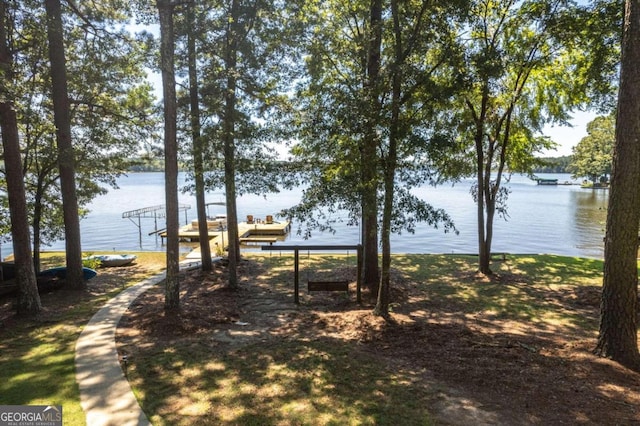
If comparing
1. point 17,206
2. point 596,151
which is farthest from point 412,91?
point 596,151

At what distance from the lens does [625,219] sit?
5848mm

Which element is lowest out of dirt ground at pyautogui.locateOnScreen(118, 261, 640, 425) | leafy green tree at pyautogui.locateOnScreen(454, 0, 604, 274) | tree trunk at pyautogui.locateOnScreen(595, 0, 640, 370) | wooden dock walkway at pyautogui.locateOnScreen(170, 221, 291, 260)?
wooden dock walkway at pyautogui.locateOnScreen(170, 221, 291, 260)

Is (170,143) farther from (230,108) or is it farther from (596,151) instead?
(596,151)

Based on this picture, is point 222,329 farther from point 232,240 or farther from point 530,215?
point 530,215

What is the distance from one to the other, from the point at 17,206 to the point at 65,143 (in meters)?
2.89

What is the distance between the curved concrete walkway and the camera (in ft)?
15.5

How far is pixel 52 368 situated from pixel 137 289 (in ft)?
18.8

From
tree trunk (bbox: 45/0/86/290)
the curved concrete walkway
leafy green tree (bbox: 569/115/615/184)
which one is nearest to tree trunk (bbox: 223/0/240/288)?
tree trunk (bbox: 45/0/86/290)

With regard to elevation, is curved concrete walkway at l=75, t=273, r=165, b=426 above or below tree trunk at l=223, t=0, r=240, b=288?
below

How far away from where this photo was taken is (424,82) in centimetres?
757

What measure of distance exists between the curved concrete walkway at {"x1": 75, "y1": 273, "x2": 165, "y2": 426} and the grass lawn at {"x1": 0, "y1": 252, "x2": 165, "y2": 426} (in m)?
0.13

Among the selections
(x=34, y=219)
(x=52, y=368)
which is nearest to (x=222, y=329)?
(x=52, y=368)

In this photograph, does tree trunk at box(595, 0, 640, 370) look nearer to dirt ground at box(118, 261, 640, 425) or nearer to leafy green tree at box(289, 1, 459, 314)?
dirt ground at box(118, 261, 640, 425)

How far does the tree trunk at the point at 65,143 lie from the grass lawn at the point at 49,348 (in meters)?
0.83
